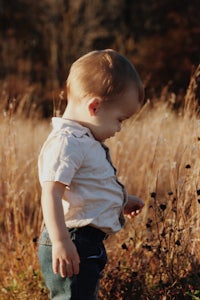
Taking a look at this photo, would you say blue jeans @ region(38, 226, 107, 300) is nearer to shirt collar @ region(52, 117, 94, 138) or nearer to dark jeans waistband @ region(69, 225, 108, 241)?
dark jeans waistband @ region(69, 225, 108, 241)

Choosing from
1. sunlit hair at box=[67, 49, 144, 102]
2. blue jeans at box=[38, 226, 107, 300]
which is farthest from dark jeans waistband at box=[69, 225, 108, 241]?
sunlit hair at box=[67, 49, 144, 102]

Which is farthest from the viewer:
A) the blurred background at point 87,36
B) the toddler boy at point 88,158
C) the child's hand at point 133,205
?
the blurred background at point 87,36

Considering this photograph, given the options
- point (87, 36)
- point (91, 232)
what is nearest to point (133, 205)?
point (91, 232)

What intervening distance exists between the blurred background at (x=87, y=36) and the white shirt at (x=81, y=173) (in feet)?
47.6

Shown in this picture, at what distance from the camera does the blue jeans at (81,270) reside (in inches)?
97.0

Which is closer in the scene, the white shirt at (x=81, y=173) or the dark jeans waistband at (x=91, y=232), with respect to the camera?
the white shirt at (x=81, y=173)

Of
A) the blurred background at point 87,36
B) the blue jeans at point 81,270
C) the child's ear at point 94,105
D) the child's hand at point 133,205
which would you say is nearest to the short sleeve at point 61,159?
the child's ear at point 94,105

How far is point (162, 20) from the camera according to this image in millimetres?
20625

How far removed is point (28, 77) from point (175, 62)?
5493 mm

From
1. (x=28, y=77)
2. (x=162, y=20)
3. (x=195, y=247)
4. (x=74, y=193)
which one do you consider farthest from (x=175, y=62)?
(x=74, y=193)

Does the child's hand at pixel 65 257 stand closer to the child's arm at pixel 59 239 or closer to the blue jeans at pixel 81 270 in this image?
the child's arm at pixel 59 239

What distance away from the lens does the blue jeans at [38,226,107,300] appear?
8.08 ft

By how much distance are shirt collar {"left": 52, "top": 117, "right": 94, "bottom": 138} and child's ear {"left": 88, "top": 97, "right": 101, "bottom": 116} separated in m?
0.07

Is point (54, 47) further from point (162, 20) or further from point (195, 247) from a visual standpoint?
point (195, 247)
